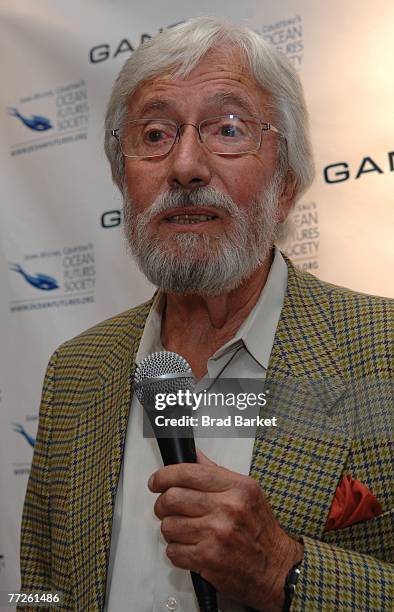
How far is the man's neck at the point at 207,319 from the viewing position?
1.55 meters

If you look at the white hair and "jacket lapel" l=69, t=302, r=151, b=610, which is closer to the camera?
"jacket lapel" l=69, t=302, r=151, b=610

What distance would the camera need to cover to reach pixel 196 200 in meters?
1.45

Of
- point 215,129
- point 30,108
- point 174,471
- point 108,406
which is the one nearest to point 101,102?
point 30,108

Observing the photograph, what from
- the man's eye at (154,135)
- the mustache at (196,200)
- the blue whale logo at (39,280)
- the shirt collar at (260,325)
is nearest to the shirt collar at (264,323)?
the shirt collar at (260,325)

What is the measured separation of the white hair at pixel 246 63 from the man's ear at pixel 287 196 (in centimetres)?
1

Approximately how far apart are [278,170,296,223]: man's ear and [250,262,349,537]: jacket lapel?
29cm

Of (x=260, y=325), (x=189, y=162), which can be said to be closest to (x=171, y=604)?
(x=260, y=325)

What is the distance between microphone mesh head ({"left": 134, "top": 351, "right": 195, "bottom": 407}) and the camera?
113cm

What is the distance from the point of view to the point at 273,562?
1.08 m

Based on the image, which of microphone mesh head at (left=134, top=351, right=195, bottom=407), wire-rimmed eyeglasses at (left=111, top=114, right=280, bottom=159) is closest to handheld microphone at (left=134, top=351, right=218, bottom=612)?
A: microphone mesh head at (left=134, top=351, right=195, bottom=407)

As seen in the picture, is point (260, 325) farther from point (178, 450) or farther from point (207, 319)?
point (178, 450)

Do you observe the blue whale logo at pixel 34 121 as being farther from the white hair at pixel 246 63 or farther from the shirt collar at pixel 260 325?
the shirt collar at pixel 260 325

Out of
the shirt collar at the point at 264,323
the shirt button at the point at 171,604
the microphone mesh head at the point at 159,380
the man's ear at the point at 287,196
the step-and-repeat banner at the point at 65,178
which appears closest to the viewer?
the microphone mesh head at the point at 159,380

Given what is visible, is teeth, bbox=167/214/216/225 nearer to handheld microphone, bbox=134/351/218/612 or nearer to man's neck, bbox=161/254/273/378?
man's neck, bbox=161/254/273/378
